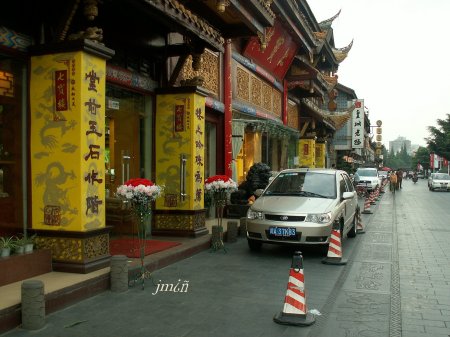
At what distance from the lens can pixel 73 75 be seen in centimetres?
629

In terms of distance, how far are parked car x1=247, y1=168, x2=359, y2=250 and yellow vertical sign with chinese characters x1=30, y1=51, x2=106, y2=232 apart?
335 cm

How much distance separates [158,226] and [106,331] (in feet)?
17.5

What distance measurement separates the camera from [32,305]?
4.79 meters

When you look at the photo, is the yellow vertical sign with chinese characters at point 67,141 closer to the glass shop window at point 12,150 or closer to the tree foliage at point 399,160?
the glass shop window at point 12,150

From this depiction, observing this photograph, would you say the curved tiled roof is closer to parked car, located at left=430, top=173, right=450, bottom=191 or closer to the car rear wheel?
the car rear wheel

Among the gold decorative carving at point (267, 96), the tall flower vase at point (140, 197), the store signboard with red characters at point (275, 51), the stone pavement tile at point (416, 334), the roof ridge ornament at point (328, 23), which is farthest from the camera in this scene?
the roof ridge ornament at point (328, 23)

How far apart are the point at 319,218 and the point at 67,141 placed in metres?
4.67

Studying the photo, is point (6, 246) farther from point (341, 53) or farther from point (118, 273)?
point (341, 53)

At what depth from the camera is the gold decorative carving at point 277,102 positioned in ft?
67.2

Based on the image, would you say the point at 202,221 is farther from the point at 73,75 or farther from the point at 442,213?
the point at 442,213

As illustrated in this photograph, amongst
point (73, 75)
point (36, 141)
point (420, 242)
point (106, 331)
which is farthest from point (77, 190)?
point (420, 242)

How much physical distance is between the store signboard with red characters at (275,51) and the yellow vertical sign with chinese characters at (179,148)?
22.8 feet

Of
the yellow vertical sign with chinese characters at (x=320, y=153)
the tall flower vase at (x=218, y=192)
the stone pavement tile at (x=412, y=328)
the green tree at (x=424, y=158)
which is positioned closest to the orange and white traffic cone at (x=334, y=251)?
the tall flower vase at (x=218, y=192)

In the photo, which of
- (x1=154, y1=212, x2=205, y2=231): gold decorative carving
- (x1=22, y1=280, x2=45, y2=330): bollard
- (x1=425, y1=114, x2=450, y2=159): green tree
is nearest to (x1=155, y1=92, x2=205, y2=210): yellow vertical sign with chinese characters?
(x1=154, y1=212, x2=205, y2=231): gold decorative carving
